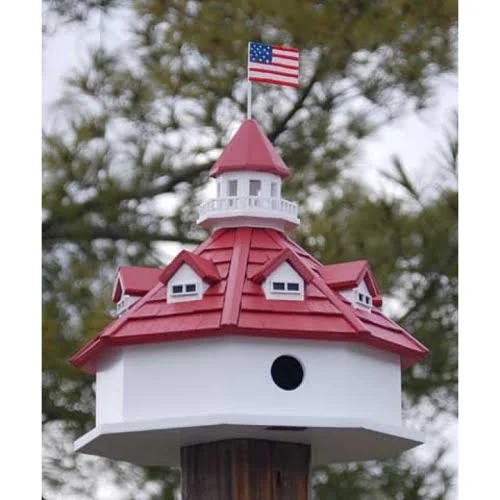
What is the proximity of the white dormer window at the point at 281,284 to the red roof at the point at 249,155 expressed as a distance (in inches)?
19.8

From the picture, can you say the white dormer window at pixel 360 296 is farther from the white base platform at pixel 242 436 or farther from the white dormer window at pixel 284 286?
the white base platform at pixel 242 436

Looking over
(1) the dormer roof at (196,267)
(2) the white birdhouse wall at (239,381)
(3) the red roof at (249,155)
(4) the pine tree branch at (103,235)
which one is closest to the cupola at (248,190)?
(3) the red roof at (249,155)

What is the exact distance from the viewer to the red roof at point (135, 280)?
789 cm

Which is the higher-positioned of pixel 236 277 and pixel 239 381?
pixel 236 277

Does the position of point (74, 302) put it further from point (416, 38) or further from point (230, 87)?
point (416, 38)

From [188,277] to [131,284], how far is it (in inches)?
17.5

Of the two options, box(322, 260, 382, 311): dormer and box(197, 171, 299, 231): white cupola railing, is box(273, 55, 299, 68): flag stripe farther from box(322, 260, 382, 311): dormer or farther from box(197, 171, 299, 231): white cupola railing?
box(322, 260, 382, 311): dormer

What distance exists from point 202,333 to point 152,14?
2786 mm

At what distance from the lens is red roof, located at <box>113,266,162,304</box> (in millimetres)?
7887

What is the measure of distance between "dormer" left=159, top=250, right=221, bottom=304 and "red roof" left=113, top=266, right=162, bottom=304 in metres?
0.31

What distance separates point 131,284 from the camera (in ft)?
26.0

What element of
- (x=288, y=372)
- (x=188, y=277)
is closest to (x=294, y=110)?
(x=188, y=277)

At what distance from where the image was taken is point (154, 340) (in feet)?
24.7

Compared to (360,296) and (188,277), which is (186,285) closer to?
(188,277)
